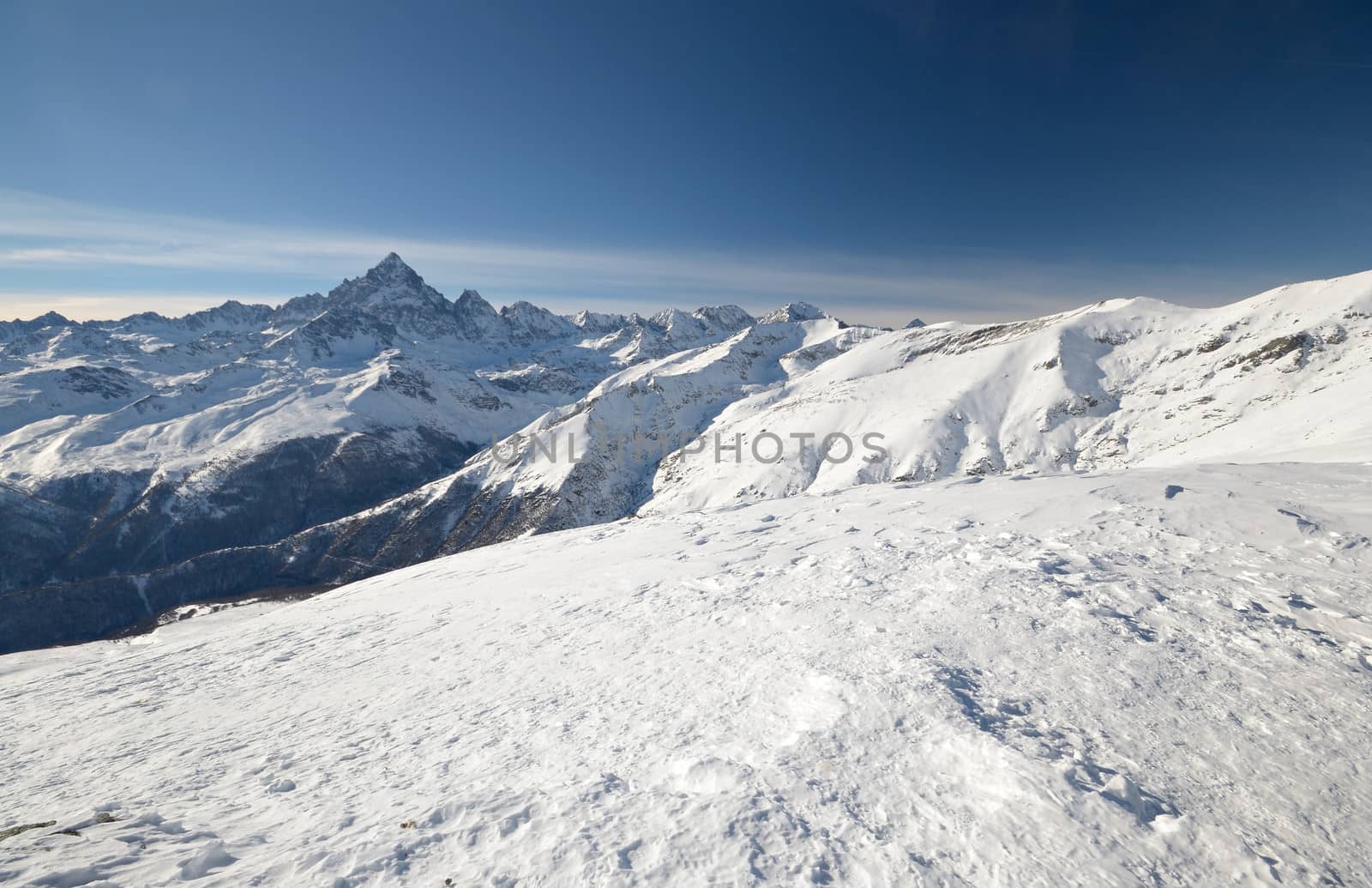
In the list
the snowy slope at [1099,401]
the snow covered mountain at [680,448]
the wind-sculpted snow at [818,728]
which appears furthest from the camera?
the snow covered mountain at [680,448]

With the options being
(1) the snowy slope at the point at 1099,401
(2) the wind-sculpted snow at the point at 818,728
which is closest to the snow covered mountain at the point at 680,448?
(1) the snowy slope at the point at 1099,401

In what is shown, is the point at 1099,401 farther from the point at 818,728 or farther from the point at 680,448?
the point at 818,728

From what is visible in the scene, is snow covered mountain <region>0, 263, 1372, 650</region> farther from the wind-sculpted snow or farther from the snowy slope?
the wind-sculpted snow

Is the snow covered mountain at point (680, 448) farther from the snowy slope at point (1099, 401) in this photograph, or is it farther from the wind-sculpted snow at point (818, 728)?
the wind-sculpted snow at point (818, 728)

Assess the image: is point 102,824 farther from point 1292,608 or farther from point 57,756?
point 1292,608

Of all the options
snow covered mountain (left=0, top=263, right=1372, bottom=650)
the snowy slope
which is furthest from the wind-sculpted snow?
the snowy slope

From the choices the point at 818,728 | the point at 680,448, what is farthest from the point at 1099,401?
the point at 818,728
